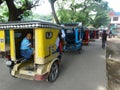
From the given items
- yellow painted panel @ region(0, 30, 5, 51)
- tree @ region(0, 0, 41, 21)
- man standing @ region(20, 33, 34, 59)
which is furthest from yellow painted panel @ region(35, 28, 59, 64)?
tree @ region(0, 0, 41, 21)

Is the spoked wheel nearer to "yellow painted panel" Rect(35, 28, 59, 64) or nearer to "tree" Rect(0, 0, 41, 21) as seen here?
"yellow painted panel" Rect(35, 28, 59, 64)

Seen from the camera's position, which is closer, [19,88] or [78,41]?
[19,88]

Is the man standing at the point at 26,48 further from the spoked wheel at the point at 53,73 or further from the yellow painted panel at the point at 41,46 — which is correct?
the spoked wheel at the point at 53,73

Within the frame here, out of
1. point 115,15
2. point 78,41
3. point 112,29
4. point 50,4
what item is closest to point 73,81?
point 78,41

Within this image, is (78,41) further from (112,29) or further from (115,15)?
(115,15)

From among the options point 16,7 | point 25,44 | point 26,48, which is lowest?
point 26,48

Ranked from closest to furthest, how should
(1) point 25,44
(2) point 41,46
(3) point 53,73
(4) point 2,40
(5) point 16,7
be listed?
1. (2) point 41,46
2. (1) point 25,44
3. (3) point 53,73
4. (4) point 2,40
5. (5) point 16,7

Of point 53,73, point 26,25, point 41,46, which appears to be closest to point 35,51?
point 41,46

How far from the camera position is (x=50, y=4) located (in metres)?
16.1

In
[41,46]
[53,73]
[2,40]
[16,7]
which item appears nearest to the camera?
[41,46]

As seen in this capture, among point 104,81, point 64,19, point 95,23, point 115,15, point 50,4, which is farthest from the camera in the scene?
point 115,15

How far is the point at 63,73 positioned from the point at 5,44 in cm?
297

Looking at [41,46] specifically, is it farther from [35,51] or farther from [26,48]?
[26,48]

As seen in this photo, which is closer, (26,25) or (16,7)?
(26,25)
